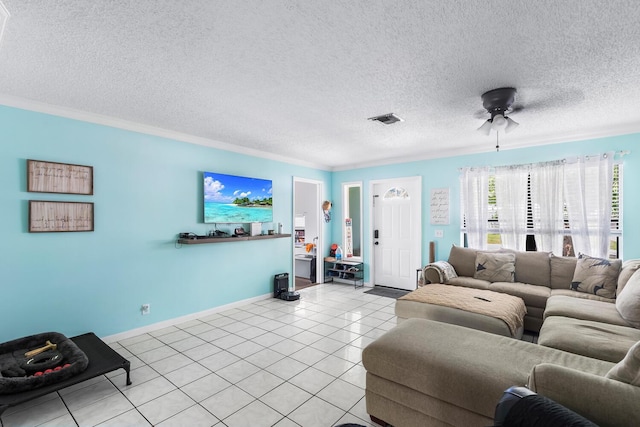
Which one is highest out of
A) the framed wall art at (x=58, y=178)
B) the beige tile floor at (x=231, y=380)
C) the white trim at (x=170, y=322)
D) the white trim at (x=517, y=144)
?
the white trim at (x=517, y=144)

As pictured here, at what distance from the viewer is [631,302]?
254 cm

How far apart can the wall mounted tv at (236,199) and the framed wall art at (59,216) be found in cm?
133

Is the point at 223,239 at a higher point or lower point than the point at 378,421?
higher

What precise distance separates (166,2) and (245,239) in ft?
10.8

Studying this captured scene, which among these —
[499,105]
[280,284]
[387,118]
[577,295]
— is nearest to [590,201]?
[577,295]

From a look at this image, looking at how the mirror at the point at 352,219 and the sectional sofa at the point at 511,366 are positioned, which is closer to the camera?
the sectional sofa at the point at 511,366

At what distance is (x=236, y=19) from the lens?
1717 millimetres

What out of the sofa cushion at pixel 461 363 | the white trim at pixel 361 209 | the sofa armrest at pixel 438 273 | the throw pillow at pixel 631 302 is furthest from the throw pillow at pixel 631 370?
the white trim at pixel 361 209

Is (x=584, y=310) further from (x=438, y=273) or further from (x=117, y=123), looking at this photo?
(x=117, y=123)

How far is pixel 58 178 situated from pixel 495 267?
520cm

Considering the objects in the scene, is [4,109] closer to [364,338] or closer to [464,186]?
[364,338]

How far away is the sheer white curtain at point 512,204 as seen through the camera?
14.2ft

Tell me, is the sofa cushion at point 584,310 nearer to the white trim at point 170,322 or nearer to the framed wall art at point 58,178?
the white trim at point 170,322

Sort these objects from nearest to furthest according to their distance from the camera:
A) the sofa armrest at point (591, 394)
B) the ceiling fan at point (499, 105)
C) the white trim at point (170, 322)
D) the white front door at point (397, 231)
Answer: the sofa armrest at point (591, 394), the ceiling fan at point (499, 105), the white trim at point (170, 322), the white front door at point (397, 231)
